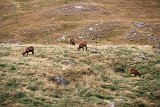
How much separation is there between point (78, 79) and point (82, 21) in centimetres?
4385

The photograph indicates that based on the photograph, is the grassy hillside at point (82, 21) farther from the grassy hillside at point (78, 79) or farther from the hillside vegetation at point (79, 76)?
the grassy hillside at point (78, 79)

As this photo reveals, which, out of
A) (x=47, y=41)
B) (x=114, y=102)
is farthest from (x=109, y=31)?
(x=114, y=102)

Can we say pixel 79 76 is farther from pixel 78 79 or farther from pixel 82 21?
pixel 82 21

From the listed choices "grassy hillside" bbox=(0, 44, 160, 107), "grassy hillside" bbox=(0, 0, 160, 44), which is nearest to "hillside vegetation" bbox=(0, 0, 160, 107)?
"grassy hillside" bbox=(0, 44, 160, 107)

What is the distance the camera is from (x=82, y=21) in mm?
70562

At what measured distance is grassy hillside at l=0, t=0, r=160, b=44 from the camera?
62.8 meters

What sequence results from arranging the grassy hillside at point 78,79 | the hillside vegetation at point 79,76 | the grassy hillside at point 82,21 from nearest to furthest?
the grassy hillside at point 78,79
the hillside vegetation at point 79,76
the grassy hillside at point 82,21

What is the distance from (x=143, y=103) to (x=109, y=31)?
40.6 m

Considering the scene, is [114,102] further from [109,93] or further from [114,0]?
[114,0]

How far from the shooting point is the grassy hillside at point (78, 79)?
2380 cm

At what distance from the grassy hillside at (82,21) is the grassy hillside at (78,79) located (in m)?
26.6

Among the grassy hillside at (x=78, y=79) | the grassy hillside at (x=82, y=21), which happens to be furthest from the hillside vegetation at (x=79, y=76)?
the grassy hillside at (x=82, y=21)

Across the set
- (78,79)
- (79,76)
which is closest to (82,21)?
(79,76)

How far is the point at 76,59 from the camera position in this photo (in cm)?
3197
